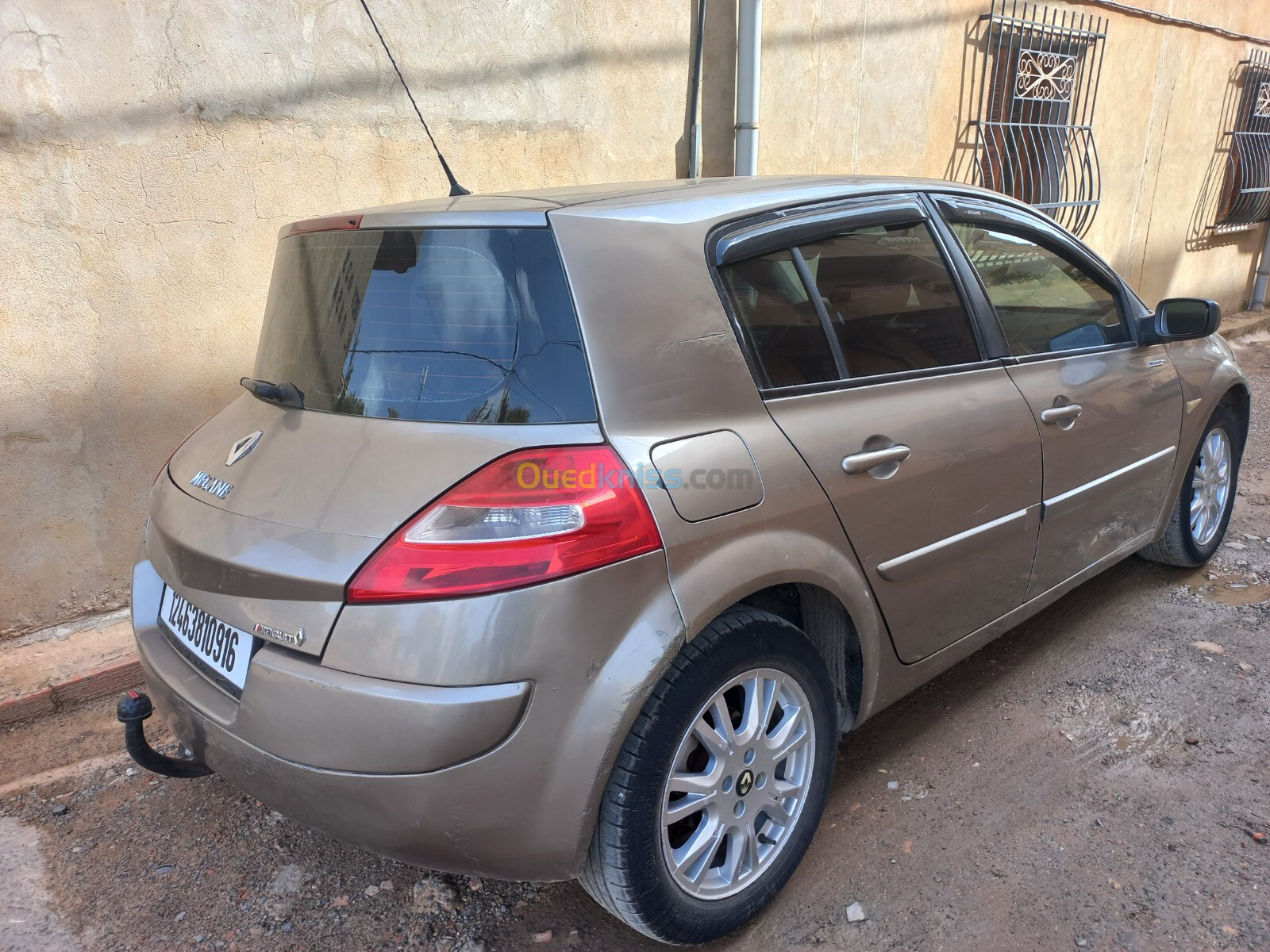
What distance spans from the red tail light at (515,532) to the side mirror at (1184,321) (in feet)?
7.85

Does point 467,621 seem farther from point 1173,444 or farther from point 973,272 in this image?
point 1173,444

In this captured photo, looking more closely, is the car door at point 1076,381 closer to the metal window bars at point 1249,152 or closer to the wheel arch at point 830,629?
the wheel arch at point 830,629

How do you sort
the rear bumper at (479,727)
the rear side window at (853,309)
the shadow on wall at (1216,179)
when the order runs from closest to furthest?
the rear bumper at (479,727) < the rear side window at (853,309) < the shadow on wall at (1216,179)

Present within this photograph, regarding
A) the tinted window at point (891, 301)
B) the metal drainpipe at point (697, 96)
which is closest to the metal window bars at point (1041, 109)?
the metal drainpipe at point (697, 96)

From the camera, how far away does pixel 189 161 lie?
340 centimetres

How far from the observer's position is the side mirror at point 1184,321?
3.02 m

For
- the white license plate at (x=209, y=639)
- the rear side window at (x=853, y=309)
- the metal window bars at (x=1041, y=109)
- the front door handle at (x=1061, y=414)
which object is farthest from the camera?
the metal window bars at (x=1041, y=109)

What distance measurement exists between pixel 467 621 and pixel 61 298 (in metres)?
Result: 2.60

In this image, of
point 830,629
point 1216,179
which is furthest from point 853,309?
point 1216,179

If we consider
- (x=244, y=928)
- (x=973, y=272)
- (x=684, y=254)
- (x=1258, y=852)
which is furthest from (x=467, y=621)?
(x=1258, y=852)

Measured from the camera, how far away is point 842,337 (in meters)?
2.20

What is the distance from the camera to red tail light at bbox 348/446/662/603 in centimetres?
156

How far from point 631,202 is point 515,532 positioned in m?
0.82

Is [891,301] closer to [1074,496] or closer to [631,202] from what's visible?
[631,202]
